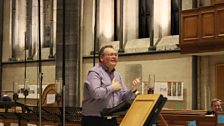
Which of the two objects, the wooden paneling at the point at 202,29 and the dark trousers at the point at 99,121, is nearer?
the dark trousers at the point at 99,121

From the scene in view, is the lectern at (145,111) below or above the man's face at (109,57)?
below

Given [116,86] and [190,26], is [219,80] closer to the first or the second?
[190,26]

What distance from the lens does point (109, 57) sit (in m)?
4.10

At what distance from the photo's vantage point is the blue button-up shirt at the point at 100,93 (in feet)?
13.0

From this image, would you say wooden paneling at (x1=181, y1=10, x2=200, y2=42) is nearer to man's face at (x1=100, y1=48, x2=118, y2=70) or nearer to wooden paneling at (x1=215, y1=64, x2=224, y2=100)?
wooden paneling at (x1=215, y1=64, x2=224, y2=100)

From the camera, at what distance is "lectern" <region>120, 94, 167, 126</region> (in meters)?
2.94

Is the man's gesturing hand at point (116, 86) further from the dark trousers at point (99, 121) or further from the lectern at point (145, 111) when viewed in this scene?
the lectern at point (145, 111)

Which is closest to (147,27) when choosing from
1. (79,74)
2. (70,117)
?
(79,74)

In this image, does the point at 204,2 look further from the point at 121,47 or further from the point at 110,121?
the point at 110,121

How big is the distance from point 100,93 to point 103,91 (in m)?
0.03

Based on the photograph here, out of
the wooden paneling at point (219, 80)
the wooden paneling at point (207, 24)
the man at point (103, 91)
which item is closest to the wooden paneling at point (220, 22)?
the wooden paneling at point (207, 24)

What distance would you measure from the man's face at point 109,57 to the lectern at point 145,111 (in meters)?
0.97

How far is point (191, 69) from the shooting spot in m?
14.6

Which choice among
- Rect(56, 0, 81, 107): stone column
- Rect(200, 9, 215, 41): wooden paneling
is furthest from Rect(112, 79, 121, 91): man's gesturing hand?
Rect(56, 0, 81, 107): stone column
